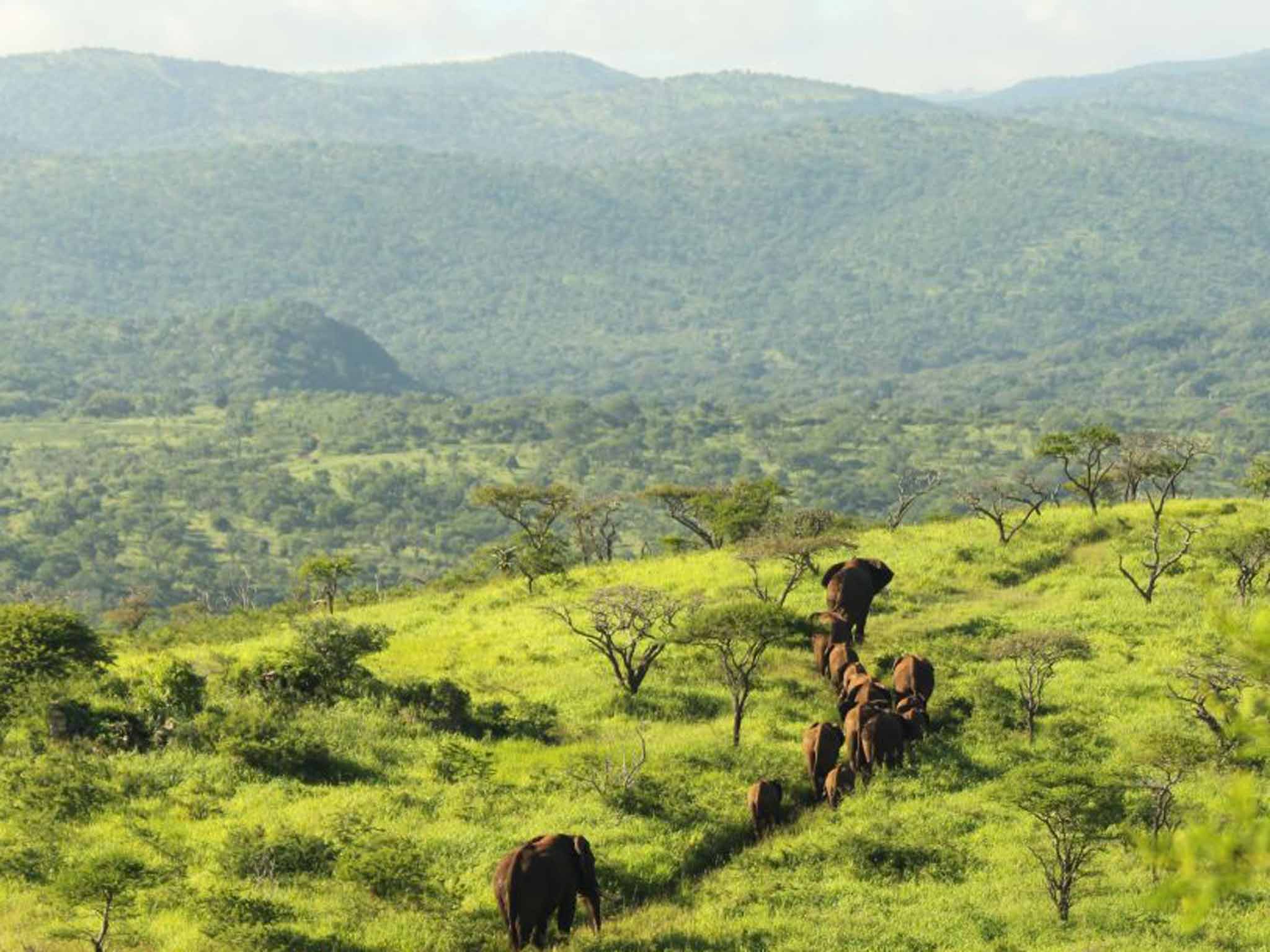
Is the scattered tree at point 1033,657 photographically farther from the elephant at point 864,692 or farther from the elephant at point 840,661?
the elephant at point 840,661

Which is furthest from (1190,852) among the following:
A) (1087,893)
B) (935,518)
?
(935,518)

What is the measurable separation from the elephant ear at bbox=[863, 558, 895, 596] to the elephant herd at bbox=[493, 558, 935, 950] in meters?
0.04

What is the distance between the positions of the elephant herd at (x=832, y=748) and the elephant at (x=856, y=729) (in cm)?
2

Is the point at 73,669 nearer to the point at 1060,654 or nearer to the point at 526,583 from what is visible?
the point at 526,583

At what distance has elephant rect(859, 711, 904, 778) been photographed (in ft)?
96.8

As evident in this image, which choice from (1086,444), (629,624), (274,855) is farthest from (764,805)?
(1086,444)

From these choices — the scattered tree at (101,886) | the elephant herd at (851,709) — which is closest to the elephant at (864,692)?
the elephant herd at (851,709)

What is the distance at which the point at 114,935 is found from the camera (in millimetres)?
20219

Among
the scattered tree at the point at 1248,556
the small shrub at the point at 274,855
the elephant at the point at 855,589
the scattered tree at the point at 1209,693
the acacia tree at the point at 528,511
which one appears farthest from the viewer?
the acacia tree at the point at 528,511

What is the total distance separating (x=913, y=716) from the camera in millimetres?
31172

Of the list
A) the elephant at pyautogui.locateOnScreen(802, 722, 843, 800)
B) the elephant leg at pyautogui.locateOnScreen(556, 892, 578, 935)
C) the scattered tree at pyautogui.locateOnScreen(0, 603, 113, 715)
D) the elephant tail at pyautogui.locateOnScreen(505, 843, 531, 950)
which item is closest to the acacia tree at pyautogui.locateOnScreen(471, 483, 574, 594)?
the scattered tree at pyautogui.locateOnScreen(0, 603, 113, 715)

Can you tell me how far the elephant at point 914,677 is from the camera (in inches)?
1261

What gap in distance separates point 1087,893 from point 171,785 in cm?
1884

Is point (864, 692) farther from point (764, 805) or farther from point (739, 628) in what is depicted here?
point (764, 805)
